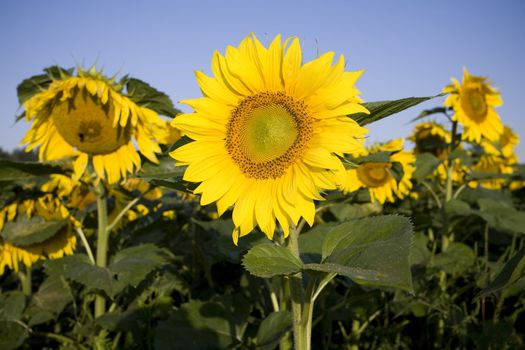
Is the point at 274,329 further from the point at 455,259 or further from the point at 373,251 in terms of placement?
the point at 455,259

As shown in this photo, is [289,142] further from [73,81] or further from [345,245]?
[73,81]

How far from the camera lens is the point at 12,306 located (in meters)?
2.89

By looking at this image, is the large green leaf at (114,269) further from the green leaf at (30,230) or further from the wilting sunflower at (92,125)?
the wilting sunflower at (92,125)

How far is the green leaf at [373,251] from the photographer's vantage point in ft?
3.57

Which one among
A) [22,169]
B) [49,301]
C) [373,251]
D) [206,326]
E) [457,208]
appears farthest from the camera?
[457,208]

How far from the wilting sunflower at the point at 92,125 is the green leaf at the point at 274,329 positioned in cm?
121

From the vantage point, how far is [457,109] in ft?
12.3

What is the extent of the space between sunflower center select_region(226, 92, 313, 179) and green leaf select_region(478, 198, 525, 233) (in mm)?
2061

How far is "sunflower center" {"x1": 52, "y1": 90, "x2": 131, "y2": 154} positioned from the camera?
8.96 ft

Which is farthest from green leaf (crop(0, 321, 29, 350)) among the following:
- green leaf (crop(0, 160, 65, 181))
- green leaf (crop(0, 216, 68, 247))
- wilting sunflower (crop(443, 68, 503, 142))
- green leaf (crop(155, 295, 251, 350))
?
wilting sunflower (crop(443, 68, 503, 142))

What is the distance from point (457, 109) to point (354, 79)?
2.67 meters

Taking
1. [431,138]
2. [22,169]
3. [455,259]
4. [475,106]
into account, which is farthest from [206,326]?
[431,138]

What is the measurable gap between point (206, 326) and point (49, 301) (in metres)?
1.24

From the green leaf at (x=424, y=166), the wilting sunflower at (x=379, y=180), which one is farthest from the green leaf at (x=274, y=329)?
the wilting sunflower at (x=379, y=180)
